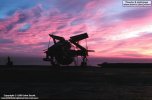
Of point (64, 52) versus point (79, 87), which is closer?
point (79, 87)

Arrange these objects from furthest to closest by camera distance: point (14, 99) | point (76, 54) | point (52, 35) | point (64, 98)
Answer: point (52, 35)
point (76, 54)
point (64, 98)
point (14, 99)

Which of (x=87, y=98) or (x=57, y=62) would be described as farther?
(x=57, y=62)

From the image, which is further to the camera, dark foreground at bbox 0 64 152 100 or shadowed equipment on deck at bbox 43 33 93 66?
shadowed equipment on deck at bbox 43 33 93 66

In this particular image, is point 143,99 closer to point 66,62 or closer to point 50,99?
point 50,99

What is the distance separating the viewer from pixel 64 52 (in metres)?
67.6

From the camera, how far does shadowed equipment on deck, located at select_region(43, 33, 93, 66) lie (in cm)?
6669

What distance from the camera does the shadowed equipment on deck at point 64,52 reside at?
6669cm

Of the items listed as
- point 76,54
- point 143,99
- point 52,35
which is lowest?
point 143,99

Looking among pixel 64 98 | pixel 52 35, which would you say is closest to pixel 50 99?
pixel 64 98

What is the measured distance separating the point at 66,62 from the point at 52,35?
10.8 meters

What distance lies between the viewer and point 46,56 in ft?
225

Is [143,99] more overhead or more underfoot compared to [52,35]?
more underfoot

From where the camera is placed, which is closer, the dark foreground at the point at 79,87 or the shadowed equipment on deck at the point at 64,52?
the dark foreground at the point at 79,87

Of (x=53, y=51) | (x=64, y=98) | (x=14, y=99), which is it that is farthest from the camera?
(x=53, y=51)
